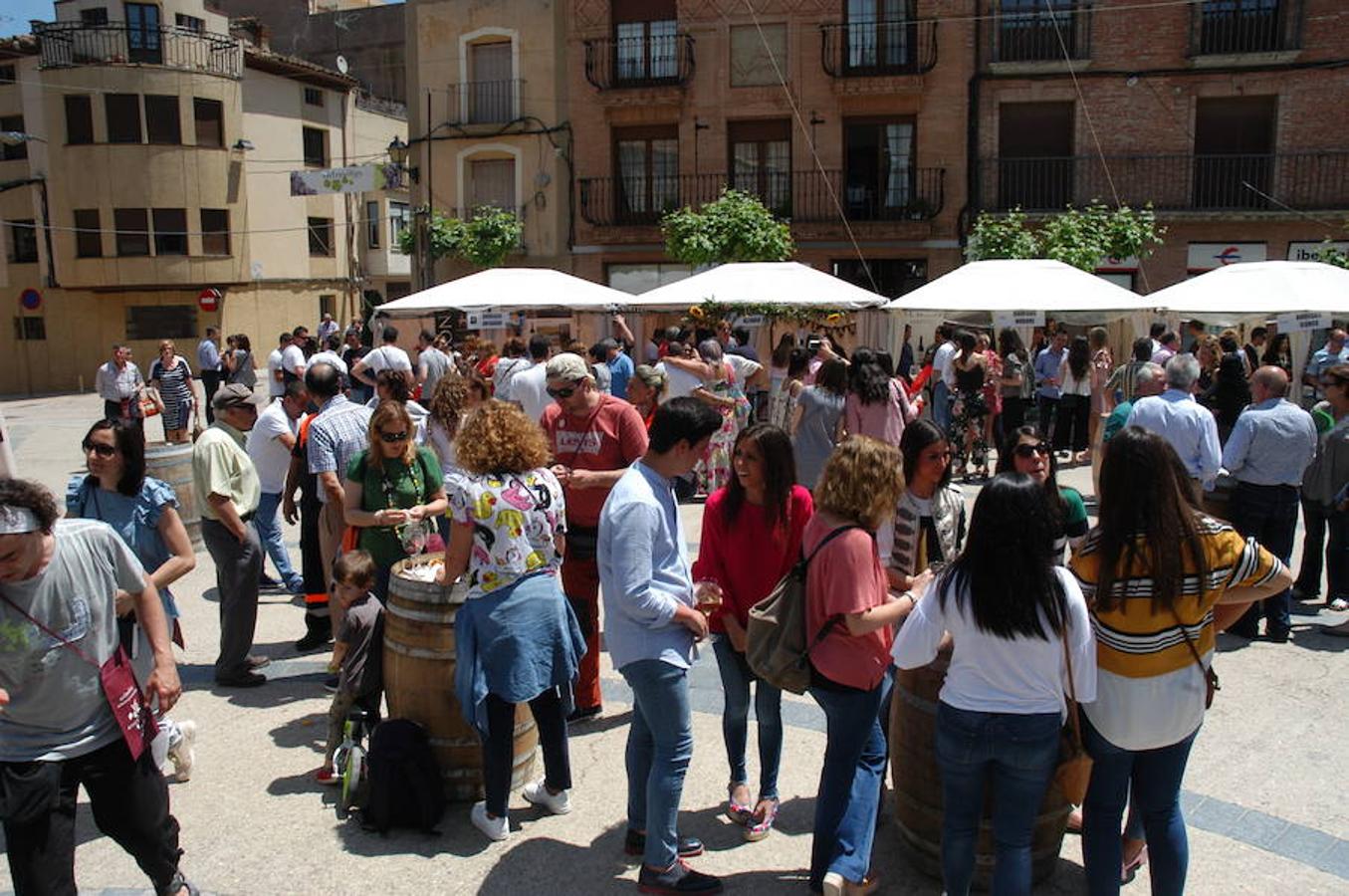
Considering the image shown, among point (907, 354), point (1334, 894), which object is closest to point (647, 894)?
point (1334, 894)

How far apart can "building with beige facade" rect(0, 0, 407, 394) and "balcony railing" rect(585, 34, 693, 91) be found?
12.9 meters

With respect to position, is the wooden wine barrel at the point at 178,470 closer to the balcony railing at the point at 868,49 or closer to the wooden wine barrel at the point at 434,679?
the wooden wine barrel at the point at 434,679

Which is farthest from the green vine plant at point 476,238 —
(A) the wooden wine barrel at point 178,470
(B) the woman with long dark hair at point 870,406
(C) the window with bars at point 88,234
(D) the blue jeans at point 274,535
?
(B) the woman with long dark hair at point 870,406

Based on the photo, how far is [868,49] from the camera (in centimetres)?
2308

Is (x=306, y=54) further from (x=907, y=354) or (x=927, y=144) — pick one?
(x=907, y=354)

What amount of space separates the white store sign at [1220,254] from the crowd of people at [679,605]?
2011 centimetres

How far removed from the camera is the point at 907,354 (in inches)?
703

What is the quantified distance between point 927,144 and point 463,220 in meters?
10.9

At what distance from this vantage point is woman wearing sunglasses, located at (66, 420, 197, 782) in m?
4.25

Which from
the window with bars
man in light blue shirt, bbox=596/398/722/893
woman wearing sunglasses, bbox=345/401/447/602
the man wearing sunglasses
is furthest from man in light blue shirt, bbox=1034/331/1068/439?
the window with bars

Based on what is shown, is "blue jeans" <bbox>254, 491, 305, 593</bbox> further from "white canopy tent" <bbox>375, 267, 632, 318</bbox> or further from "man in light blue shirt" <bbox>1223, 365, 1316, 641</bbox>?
"man in light blue shirt" <bbox>1223, 365, 1316, 641</bbox>

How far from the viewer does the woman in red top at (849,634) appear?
3.43 metres

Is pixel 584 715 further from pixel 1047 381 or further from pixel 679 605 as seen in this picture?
pixel 1047 381

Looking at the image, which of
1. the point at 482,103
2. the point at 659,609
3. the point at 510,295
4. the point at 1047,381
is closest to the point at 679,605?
the point at 659,609
